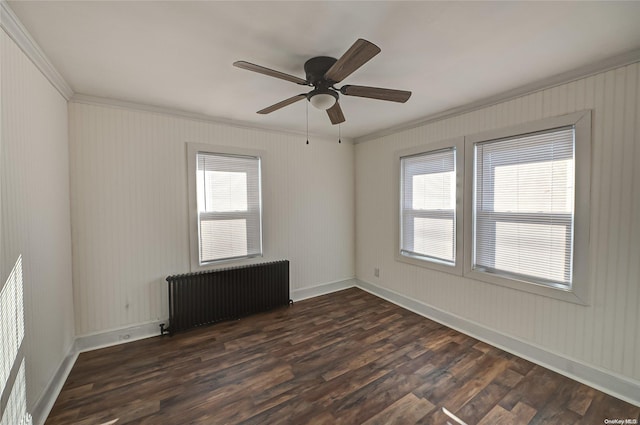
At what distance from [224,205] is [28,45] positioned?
2.02 m

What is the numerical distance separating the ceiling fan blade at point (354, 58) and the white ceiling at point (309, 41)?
221mm

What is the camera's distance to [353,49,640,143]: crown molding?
1854 millimetres

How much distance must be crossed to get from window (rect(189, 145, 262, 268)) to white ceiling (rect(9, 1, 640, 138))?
915 mm

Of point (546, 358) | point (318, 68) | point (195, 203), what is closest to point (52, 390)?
point (195, 203)

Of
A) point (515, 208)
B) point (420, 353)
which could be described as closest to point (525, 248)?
point (515, 208)

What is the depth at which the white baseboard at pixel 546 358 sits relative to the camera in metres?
1.91

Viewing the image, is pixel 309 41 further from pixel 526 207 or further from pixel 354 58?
pixel 526 207

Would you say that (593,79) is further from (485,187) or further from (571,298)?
(571,298)

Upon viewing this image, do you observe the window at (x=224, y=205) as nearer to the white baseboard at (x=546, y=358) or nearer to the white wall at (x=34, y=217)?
the white wall at (x=34, y=217)

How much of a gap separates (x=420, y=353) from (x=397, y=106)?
2.60 metres

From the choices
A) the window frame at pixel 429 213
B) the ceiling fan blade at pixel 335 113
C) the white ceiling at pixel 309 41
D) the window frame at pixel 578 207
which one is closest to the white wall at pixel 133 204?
the white ceiling at pixel 309 41

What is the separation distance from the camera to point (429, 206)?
3307 mm

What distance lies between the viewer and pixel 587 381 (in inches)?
81.1

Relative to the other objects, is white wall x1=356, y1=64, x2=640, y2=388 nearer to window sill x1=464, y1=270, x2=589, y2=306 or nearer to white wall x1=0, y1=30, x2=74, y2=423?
window sill x1=464, y1=270, x2=589, y2=306
